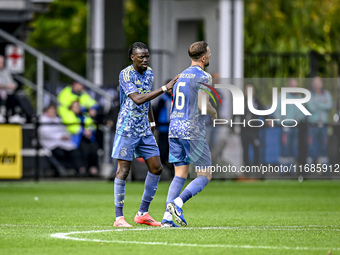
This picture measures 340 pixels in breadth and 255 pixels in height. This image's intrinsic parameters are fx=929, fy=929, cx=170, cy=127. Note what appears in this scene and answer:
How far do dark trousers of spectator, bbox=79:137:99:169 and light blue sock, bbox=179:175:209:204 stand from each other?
35.2ft

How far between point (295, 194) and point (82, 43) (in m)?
29.7

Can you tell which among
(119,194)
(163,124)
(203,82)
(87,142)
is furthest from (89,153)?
(203,82)

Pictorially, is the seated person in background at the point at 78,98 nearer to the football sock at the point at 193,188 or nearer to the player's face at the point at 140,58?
the player's face at the point at 140,58

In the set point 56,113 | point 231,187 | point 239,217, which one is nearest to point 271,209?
point 239,217

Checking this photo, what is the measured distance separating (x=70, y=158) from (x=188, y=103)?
1110 cm

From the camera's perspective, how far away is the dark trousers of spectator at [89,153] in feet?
69.4

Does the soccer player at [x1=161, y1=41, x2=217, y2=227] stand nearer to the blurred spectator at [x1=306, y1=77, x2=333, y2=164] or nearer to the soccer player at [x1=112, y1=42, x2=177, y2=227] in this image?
the soccer player at [x1=112, y1=42, x2=177, y2=227]

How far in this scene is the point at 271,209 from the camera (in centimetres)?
1386

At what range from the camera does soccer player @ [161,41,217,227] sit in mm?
10406

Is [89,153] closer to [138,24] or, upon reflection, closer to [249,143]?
[249,143]

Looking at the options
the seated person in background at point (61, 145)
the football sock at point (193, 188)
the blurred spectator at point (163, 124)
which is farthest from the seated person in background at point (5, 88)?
the football sock at point (193, 188)

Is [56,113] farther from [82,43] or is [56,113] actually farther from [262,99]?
[82,43]

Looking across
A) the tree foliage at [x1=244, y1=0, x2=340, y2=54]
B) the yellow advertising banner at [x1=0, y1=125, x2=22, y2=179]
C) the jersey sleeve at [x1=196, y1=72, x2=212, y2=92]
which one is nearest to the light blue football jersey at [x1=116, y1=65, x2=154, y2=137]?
the jersey sleeve at [x1=196, y1=72, x2=212, y2=92]

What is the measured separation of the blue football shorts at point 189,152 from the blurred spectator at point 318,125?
35.2 feet
